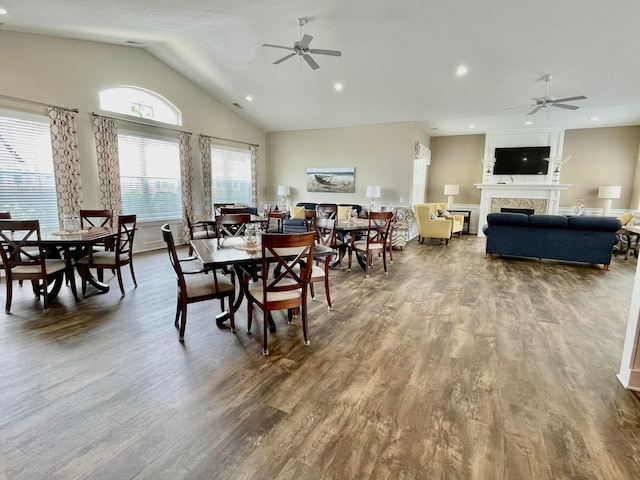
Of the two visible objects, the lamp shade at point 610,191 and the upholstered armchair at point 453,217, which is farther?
the upholstered armchair at point 453,217

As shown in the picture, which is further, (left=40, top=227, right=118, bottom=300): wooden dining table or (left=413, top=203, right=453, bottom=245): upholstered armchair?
(left=413, top=203, right=453, bottom=245): upholstered armchair

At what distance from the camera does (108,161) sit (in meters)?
5.86

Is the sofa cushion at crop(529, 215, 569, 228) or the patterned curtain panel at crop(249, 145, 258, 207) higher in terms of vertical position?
the patterned curtain panel at crop(249, 145, 258, 207)

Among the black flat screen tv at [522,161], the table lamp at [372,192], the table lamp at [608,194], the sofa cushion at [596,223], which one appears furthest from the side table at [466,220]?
the sofa cushion at [596,223]

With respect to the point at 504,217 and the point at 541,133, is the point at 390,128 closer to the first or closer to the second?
the point at 504,217

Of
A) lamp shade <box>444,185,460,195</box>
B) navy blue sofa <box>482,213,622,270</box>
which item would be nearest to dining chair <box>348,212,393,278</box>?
navy blue sofa <box>482,213,622,270</box>

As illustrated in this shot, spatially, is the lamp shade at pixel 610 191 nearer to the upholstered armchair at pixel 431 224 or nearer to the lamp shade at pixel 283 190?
the upholstered armchair at pixel 431 224

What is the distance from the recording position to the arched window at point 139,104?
19.5 ft

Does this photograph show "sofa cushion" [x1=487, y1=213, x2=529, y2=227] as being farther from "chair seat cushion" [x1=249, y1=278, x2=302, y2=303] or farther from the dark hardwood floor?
"chair seat cushion" [x1=249, y1=278, x2=302, y2=303]

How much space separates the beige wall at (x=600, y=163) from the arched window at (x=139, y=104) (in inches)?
412

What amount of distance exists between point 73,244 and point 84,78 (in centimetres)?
366

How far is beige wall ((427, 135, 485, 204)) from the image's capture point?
33.2 ft

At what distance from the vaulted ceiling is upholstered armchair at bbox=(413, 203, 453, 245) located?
223 cm

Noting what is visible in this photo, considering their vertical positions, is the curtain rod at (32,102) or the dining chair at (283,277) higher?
the curtain rod at (32,102)
